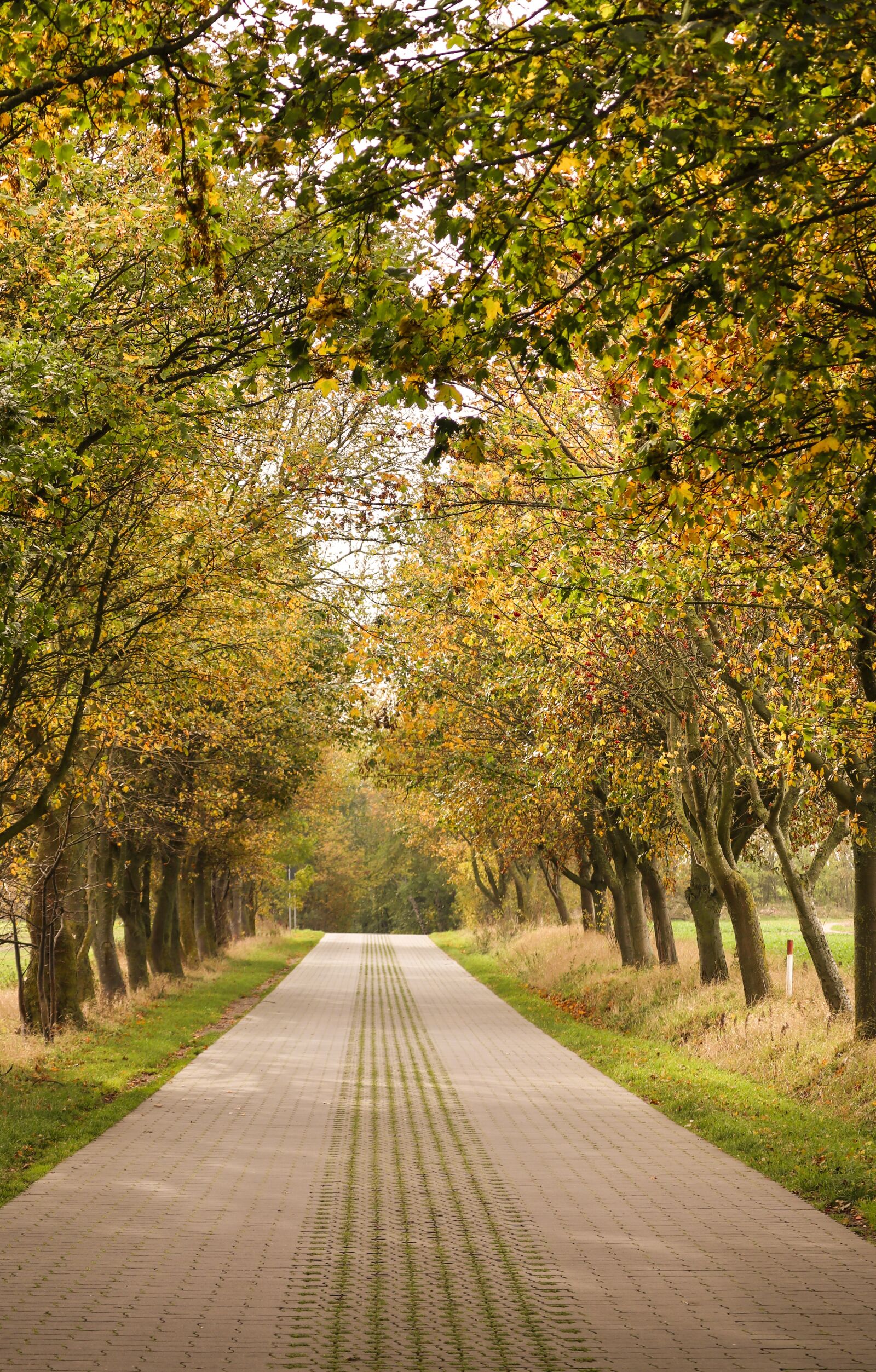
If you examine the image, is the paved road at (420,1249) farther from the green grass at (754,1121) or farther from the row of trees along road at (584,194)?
the row of trees along road at (584,194)

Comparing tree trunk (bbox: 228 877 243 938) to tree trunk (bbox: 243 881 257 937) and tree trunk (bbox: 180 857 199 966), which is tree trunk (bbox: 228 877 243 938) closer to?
tree trunk (bbox: 243 881 257 937)

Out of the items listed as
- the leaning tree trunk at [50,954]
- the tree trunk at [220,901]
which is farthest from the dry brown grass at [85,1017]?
the tree trunk at [220,901]

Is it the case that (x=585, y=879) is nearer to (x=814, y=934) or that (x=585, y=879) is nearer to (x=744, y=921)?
(x=744, y=921)

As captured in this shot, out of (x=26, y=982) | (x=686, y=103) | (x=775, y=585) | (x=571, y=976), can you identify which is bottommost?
(x=571, y=976)

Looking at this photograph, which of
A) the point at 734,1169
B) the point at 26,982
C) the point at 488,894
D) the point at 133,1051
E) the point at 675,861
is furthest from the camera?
the point at 488,894

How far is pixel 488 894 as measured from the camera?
181 feet

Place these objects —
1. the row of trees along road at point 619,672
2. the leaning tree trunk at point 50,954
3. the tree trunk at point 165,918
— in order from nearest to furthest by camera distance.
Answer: the row of trees along road at point 619,672, the leaning tree trunk at point 50,954, the tree trunk at point 165,918

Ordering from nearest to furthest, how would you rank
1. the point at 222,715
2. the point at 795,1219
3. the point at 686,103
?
the point at 686,103 → the point at 795,1219 → the point at 222,715

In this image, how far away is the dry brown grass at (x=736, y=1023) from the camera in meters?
12.1

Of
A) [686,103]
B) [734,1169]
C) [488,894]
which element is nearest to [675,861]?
[734,1169]

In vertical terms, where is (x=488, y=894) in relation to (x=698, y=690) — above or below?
below

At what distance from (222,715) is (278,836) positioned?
18.3 meters

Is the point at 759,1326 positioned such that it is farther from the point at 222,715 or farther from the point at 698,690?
the point at 222,715

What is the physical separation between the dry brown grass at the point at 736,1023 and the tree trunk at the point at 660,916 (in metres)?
0.50
